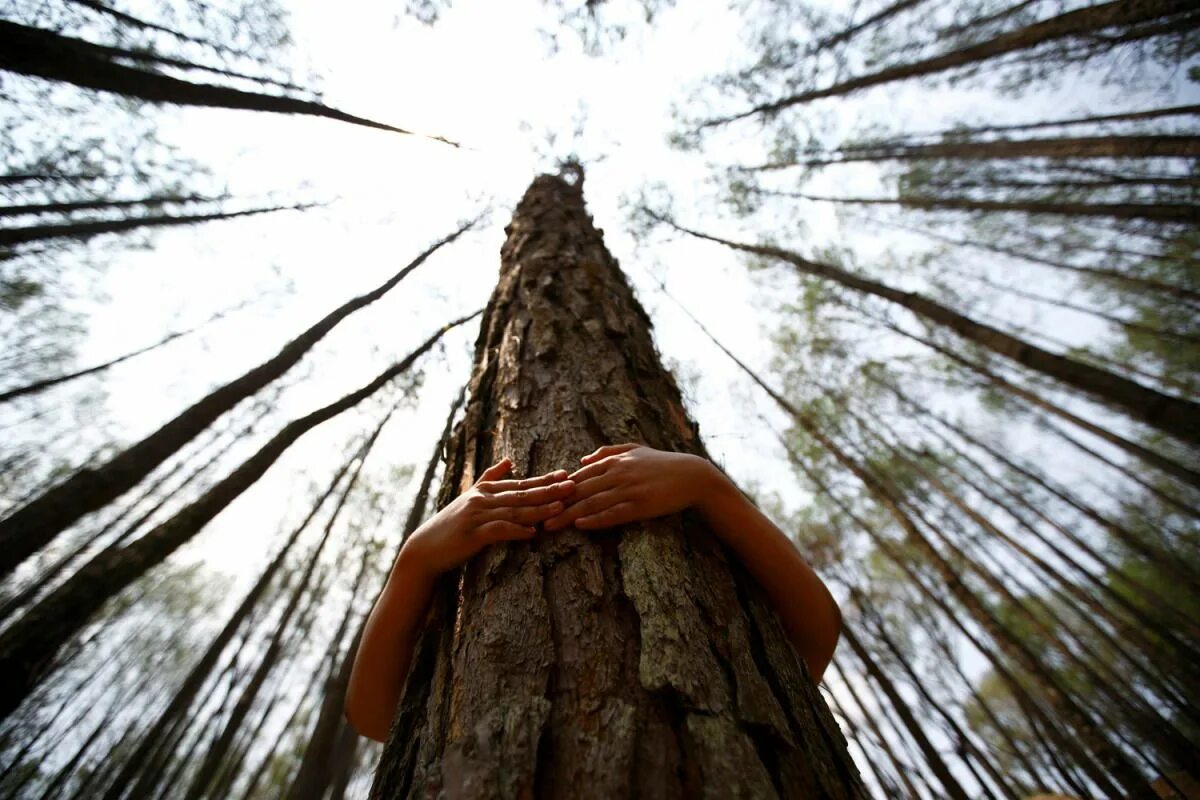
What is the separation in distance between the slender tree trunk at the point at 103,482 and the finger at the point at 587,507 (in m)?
3.17

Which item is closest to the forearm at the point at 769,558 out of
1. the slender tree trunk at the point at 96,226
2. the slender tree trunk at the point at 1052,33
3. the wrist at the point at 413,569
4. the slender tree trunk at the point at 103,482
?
the wrist at the point at 413,569

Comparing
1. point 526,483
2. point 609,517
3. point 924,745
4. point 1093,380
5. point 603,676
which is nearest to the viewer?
point 603,676

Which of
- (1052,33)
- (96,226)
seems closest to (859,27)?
(1052,33)

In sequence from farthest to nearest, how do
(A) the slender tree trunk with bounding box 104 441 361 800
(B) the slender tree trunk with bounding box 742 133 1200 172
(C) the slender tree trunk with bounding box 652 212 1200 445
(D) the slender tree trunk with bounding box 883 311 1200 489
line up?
(A) the slender tree trunk with bounding box 104 441 361 800 → (D) the slender tree trunk with bounding box 883 311 1200 489 → (B) the slender tree trunk with bounding box 742 133 1200 172 → (C) the slender tree trunk with bounding box 652 212 1200 445

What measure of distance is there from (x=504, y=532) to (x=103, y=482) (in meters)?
3.19

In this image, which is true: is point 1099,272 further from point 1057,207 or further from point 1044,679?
point 1044,679

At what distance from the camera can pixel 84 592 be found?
2.65 m

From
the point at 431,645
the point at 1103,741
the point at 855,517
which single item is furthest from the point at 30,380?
the point at 1103,741

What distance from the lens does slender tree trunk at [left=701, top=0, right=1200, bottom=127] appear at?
12.9 feet

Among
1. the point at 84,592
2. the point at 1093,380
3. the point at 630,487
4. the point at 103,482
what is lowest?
the point at 84,592

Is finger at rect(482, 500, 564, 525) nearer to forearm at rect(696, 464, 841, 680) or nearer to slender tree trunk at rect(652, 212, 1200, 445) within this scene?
forearm at rect(696, 464, 841, 680)

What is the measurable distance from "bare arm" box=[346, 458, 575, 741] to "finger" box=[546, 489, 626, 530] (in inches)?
1.0

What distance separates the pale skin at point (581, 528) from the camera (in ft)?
3.95

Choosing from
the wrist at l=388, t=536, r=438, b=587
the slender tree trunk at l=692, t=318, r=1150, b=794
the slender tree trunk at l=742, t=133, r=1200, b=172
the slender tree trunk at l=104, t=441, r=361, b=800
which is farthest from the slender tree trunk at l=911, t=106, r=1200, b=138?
the slender tree trunk at l=104, t=441, r=361, b=800
